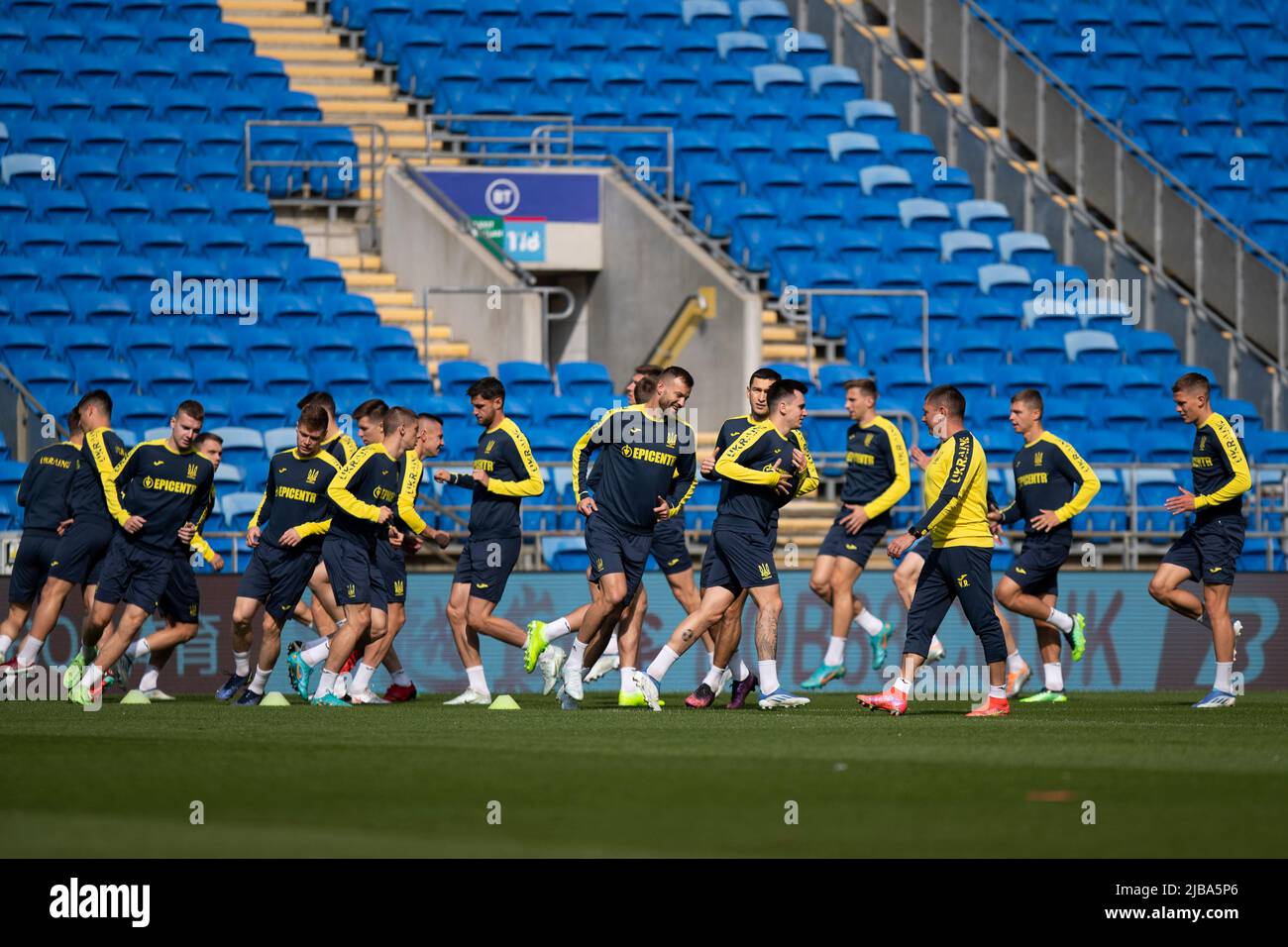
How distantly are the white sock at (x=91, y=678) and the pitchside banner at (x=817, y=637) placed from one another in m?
3.82

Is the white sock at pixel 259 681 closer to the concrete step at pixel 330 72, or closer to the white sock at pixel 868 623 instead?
the white sock at pixel 868 623

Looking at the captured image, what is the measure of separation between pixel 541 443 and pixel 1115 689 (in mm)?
6389

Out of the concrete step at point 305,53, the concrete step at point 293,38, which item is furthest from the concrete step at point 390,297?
the concrete step at point 293,38

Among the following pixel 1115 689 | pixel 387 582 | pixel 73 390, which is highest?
pixel 73 390

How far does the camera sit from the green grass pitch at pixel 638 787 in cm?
786

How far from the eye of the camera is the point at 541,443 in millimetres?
21875

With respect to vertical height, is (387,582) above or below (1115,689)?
above

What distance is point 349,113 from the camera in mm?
28312

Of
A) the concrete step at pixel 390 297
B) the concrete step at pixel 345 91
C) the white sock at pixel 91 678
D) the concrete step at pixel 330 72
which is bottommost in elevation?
the white sock at pixel 91 678

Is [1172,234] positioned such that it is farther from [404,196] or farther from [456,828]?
[456,828]

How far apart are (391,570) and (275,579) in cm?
126
